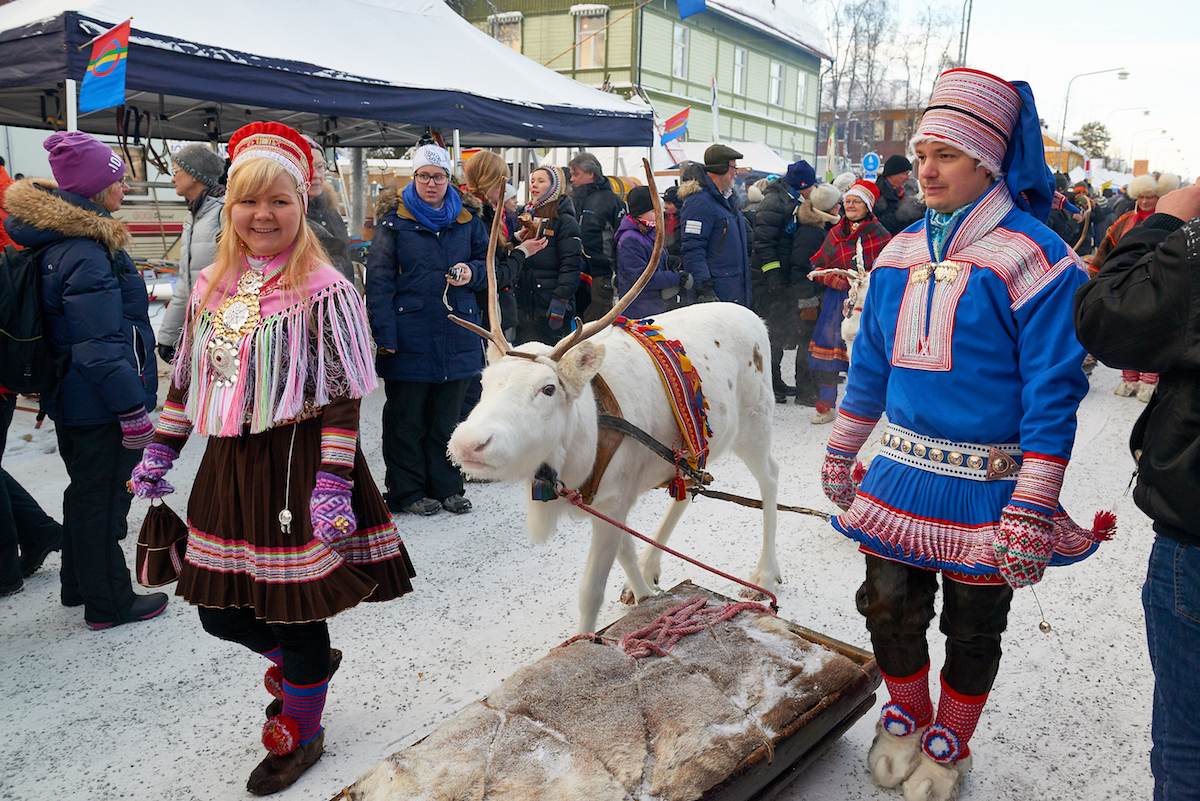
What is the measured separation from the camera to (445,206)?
4836 mm

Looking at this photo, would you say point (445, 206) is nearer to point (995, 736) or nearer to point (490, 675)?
point (490, 675)

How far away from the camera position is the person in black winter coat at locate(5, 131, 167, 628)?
11.4 feet

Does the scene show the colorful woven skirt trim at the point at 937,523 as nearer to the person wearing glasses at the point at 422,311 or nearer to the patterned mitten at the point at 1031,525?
the patterned mitten at the point at 1031,525

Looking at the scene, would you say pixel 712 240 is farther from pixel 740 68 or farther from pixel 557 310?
pixel 740 68

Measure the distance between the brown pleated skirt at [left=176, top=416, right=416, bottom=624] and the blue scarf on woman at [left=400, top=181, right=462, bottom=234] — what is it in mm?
2484

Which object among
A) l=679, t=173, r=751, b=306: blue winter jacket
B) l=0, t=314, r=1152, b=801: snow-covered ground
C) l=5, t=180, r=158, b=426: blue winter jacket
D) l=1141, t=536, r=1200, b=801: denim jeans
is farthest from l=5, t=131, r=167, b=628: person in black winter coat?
l=679, t=173, r=751, b=306: blue winter jacket

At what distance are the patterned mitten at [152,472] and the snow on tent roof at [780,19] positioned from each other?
28.8 metres

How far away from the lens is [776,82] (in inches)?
1400

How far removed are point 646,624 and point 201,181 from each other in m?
3.87

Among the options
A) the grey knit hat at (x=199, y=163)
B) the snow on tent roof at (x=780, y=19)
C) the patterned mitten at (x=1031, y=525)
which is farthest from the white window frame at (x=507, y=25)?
the patterned mitten at (x=1031, y=525)

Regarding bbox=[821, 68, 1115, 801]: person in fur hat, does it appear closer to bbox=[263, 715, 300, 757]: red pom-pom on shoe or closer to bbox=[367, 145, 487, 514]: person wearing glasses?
bbox=[263, 715, 300, 757]: red pom-pom on shoe

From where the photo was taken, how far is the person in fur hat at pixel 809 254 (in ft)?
25.3

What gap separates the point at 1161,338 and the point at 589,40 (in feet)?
95.1

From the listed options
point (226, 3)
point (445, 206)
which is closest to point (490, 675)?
point (445, 206)
